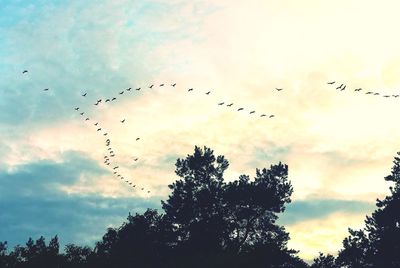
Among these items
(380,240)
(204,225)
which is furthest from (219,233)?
(380,240)

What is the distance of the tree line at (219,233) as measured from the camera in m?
59.7

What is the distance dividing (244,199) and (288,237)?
28.0 feet

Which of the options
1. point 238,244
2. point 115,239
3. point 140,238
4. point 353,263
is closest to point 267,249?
point 238,244

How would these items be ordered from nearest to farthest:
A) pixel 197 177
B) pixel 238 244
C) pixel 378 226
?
pixel 378 226 → pixel 238 244 → pixel 197 177

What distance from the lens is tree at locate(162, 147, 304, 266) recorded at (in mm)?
65688

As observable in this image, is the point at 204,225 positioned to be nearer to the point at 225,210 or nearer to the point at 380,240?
the point at 225,210

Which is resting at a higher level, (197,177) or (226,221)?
(197,177)

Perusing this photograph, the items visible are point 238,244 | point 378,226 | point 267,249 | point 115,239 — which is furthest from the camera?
point 115,239

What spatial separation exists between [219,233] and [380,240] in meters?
21.7

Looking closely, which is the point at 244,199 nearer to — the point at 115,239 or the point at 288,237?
the point at 288,237

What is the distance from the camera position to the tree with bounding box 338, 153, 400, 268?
57.3m

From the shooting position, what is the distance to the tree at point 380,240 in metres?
57.3

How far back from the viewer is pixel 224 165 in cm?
7319

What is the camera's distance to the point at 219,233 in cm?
6550
